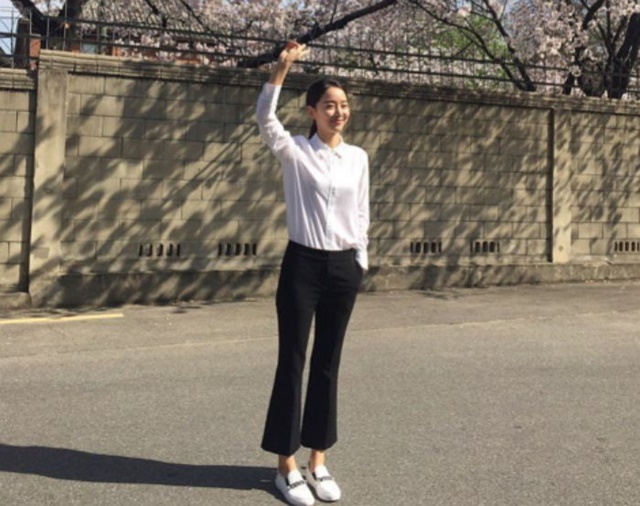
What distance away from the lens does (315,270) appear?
312 centimetres

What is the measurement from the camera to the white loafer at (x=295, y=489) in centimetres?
310

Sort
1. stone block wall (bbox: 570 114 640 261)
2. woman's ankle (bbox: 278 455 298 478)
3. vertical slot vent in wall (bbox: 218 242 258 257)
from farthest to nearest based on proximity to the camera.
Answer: stone block wall (bbox: 570 114 640 261) → vertical slot vent in wall (bbox: 218 242 258 257) → woman's ankle (bbox: 278 455 298 478)

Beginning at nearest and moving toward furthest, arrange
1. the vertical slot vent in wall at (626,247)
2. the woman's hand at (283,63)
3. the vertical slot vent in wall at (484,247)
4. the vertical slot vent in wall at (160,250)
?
the woman's hand at (283,63) → the vertical slot vent in wall at (160,250) → the vertical slot vent in wall at (484,247) → the vertical slot vent in wall at (626,247)

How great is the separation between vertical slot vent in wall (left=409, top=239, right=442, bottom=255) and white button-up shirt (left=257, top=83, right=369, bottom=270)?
277 inches

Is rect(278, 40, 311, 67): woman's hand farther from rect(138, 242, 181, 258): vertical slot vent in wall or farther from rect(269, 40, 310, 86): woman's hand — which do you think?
rect(138, 242, 181, 258): vertical slot vent in wall

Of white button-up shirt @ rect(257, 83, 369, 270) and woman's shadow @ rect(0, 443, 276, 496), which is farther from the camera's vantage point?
woman's shadow @ rect(0, 443, 276, 496)

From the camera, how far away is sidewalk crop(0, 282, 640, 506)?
3.34m

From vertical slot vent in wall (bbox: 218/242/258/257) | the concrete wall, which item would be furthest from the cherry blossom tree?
vertical slot vent in wall (bbox: 218/242/258/257)

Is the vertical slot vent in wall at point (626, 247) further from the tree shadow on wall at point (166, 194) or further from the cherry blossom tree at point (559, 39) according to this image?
the tree shadow on wall at point (166, 194)

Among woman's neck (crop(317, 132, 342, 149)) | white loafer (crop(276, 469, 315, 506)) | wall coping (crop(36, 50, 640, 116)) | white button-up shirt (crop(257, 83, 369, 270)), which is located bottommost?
white loafer (crop(276, 469, 315, 506))

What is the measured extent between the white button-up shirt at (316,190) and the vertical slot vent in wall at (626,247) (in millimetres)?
9684

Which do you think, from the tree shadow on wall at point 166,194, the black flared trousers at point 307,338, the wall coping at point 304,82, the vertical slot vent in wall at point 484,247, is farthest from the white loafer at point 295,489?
the vertical slot vent in wall at point 484,247

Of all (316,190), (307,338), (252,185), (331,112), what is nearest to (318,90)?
(331,112)

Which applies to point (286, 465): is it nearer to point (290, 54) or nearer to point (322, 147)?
point (322, 147)
